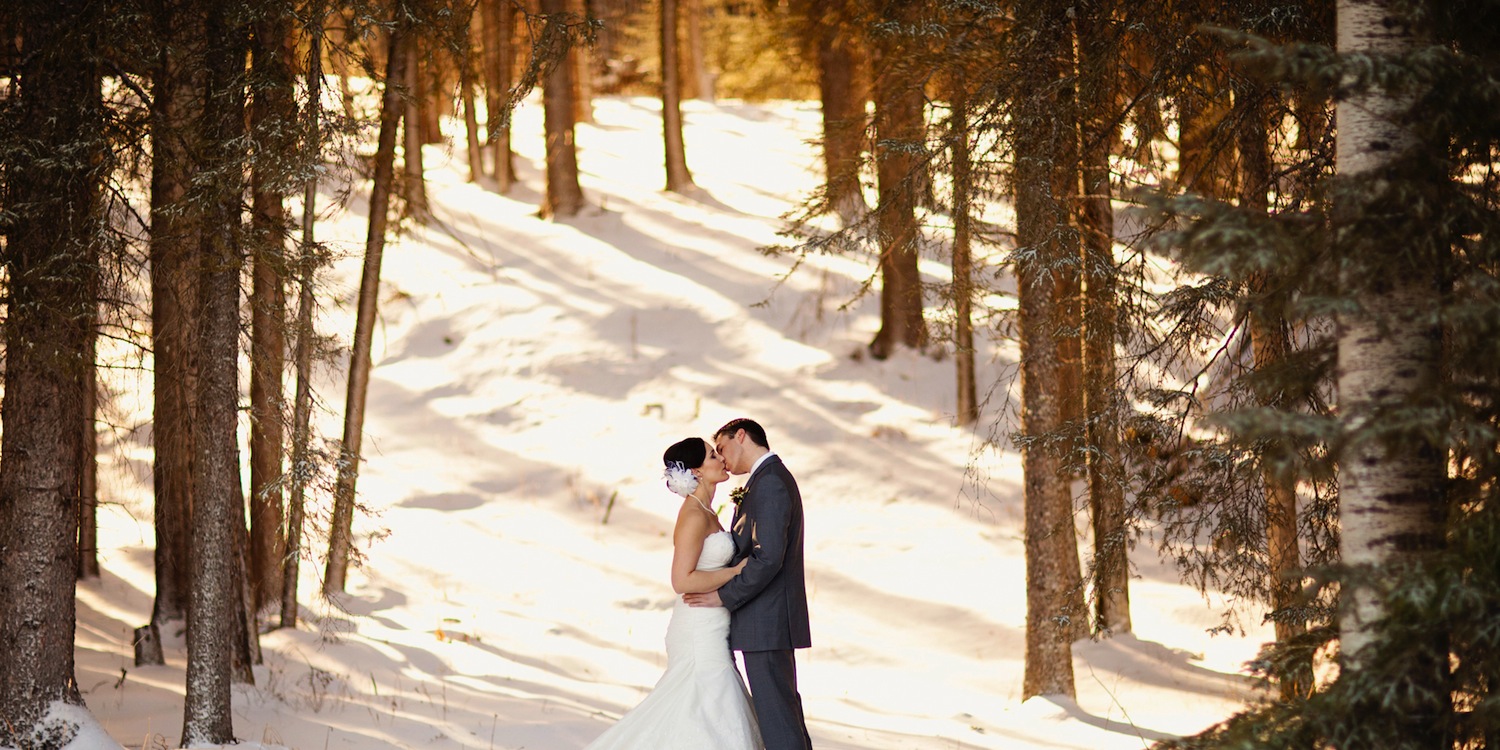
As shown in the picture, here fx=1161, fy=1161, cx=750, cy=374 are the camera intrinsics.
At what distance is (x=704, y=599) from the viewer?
5.78m

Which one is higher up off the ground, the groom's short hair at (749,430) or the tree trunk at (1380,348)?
the tree trunk at (1380,348)

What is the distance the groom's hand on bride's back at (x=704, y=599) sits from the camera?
577cm

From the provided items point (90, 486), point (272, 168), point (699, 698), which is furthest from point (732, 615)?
point (90, 486)

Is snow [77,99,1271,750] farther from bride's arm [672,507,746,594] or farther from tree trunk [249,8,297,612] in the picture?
bride's arm [672,507,746,594]

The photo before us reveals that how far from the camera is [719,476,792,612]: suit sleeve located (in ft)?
18.3

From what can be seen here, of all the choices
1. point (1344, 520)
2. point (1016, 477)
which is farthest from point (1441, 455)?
point (1016, 477)

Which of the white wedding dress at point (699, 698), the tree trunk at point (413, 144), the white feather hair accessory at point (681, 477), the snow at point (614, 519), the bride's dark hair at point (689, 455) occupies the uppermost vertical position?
the tree trunk at point (413, 144)

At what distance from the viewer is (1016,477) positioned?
15.5 metres

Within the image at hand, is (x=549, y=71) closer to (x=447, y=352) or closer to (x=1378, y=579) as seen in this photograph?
(x=1378, y=579)

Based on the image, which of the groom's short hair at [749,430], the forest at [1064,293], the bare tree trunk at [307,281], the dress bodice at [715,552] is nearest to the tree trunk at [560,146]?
the forest at [1064,293]

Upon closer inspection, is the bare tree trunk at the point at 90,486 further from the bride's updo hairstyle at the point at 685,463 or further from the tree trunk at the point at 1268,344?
the tree trunk at the point at 1268,344

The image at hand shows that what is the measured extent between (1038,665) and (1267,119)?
4903 millimetres

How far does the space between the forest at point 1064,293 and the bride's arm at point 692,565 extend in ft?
7.03

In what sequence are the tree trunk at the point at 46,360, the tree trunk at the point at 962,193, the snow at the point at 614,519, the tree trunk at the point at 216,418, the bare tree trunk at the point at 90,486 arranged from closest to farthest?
the tree trunk at the point at 46,360, the tree trunk at the point at 216,418, the tree trunk at the point at 962,193, the snow at the point at 614,519, the bare tree trunk at the point at 90,486
